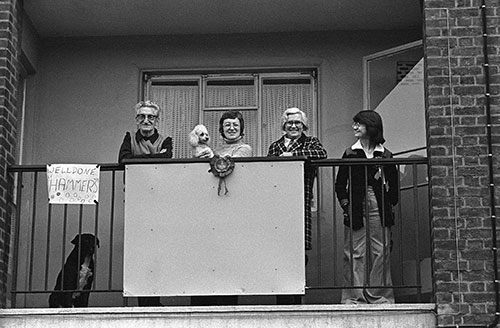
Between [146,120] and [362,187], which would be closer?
[362,187]

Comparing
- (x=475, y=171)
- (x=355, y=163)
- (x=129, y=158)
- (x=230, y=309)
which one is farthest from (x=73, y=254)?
(x=475, y=171)

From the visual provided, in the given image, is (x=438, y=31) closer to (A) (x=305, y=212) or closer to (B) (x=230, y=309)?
(A) (x=305, y=212)

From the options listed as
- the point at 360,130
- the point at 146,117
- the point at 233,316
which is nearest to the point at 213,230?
the point at 233,316

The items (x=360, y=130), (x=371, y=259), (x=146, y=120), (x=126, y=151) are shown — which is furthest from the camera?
(x=146, y=120)

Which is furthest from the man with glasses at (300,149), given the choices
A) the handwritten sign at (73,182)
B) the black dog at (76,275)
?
the black dog at (76,275)

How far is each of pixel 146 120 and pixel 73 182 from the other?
2.98ft

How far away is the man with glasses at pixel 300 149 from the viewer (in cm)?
998

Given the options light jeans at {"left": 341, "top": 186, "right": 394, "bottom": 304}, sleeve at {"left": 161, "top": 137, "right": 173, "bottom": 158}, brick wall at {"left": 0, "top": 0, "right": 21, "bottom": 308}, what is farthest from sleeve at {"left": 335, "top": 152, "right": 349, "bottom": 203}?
brick wall at {"left": 0, "top": 0, "right": 21, "bottom": 308}

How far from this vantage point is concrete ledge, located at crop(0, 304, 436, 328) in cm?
941

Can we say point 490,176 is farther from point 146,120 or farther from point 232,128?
point 146,120

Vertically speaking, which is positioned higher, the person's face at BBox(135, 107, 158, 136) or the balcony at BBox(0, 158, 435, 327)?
the person's face at BBox(135, 107, 158, 136)

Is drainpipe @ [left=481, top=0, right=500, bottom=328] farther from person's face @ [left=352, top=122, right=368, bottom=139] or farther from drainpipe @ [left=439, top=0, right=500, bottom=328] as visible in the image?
person's face @ [left=352, top=122, right=368, bottom=139]

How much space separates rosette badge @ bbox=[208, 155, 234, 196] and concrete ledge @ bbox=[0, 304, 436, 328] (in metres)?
1.07

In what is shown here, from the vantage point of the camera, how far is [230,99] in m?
12.2
